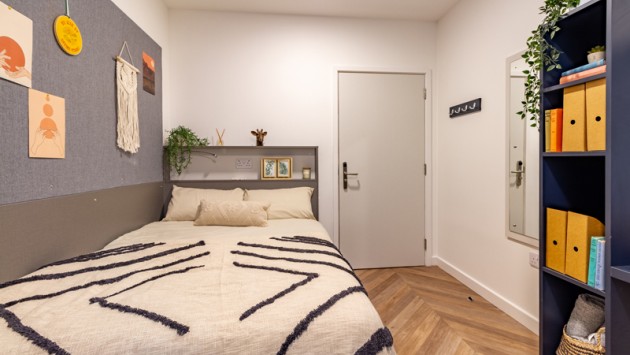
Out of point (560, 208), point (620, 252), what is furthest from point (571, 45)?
point (620, 252)

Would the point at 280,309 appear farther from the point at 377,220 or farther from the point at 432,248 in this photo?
the point at 432,248

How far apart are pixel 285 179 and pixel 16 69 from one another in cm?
207

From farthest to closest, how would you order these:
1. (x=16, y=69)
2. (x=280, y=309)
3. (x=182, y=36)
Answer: (x=182, y=36)
(x=16, y=69)
(x=280, y=309)

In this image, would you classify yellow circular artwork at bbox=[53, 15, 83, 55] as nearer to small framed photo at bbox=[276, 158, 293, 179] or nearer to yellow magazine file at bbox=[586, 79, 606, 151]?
small framed photo at bbox=[276, 158, 293, 179]

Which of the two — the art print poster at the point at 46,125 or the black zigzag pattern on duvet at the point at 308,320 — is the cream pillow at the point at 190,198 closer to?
the art print poster at the point at 46,125

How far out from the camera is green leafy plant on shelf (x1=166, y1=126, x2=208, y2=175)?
2.97 metres

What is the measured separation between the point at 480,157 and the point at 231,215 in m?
2.02

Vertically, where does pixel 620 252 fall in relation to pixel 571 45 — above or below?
below


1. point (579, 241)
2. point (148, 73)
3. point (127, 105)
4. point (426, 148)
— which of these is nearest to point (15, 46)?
point (127, 105)

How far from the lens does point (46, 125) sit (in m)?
1.58

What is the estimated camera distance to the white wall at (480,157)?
88.8 inches

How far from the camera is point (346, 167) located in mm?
3312

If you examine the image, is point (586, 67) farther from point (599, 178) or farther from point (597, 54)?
point (599, 178)

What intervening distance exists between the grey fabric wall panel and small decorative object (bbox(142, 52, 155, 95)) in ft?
0.17
